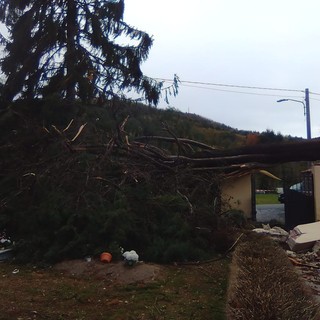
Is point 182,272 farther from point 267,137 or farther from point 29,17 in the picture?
point 29,17

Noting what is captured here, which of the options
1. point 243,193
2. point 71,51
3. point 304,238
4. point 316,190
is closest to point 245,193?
point 243,193

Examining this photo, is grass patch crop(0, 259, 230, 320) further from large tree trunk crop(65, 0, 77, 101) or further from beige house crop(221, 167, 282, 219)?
beige house crop(221, 167, 282, 219)

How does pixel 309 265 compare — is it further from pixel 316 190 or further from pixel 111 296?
pixel 316 190

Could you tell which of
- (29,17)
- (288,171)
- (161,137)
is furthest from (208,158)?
(288,171)

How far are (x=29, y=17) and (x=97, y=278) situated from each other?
29.5 feet

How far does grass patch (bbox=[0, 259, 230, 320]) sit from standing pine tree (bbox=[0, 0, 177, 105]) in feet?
22.8

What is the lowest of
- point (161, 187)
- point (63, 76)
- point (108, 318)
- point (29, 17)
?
point (108, 318)

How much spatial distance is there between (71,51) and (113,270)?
791 centimetres

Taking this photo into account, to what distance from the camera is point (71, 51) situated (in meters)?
13.0

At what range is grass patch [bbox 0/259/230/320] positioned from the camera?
5.00 m

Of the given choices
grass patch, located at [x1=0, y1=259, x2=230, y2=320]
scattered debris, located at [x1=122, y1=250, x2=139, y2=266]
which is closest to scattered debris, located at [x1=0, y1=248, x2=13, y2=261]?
grass patch, located at [x1=0, y1=259, x2=230, y2=320]

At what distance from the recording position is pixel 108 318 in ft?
16.0

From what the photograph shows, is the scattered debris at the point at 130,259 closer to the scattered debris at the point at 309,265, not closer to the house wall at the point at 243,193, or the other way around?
the scattered debris at the point at 309,265

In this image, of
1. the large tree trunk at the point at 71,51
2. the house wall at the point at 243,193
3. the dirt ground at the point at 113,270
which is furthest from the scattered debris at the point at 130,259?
the house wall at the point at 243,193
